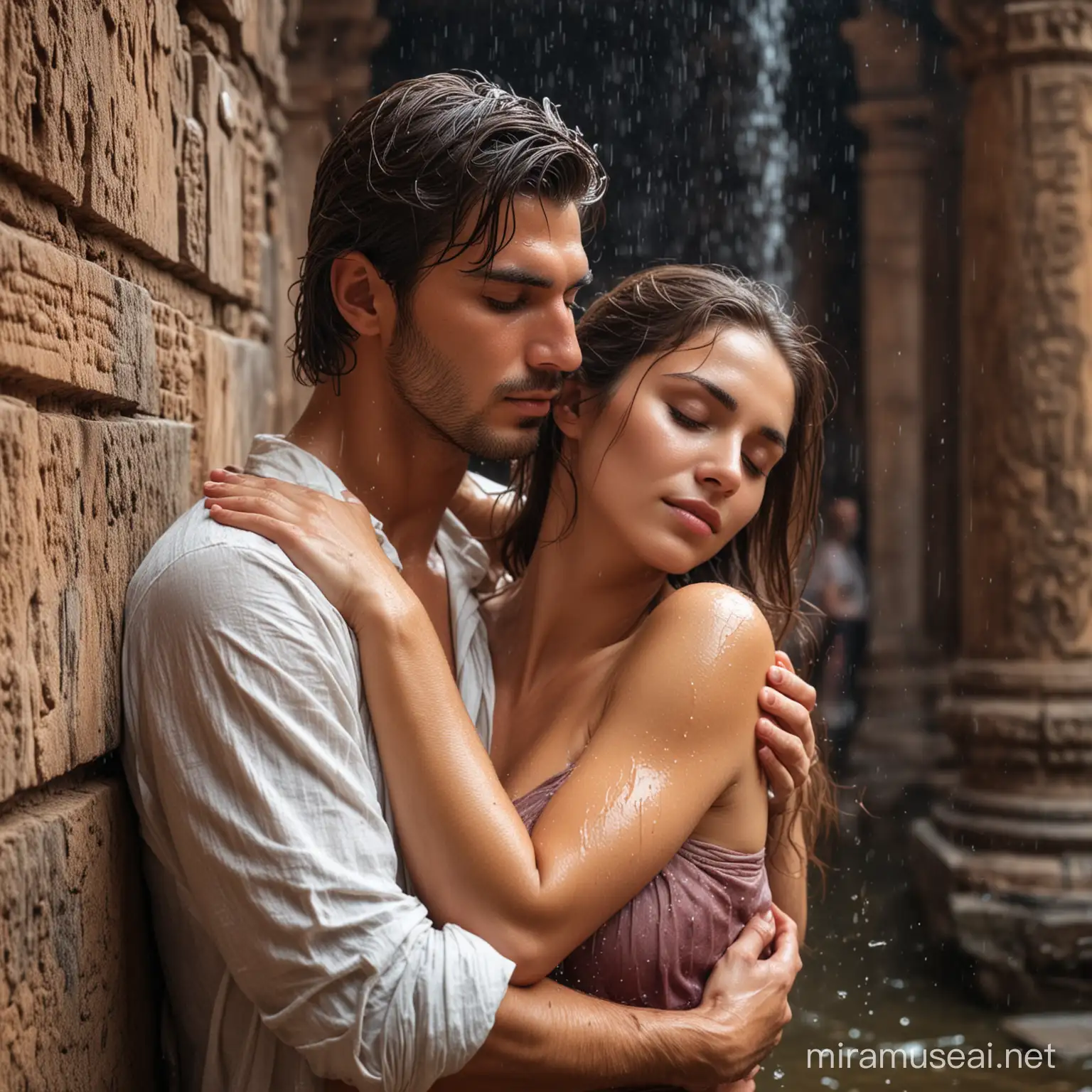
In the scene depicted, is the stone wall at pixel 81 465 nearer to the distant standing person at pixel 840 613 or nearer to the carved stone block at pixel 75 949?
the carved stone block at pixel 75 949

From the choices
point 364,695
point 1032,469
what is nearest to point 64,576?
point 364,695

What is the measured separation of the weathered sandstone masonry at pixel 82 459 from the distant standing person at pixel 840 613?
664 centimetres

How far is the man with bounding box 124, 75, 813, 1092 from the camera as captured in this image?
1762 millimetres

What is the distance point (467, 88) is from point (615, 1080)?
1.54 meters

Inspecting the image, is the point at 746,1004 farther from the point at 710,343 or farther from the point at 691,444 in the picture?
the point at 710,343

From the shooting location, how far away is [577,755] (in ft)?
7.29

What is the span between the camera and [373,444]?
2295 mm

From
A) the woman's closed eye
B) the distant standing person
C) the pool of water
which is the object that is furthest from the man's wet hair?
the distant standing person

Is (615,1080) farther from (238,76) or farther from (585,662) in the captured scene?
(238,76)

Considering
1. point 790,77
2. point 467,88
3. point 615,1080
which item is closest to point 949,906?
point 615,1080

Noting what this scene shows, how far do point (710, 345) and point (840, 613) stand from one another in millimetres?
7138

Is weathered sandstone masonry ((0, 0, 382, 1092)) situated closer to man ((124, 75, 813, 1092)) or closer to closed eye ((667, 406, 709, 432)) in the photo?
man ((124, 75, 813, 1092))

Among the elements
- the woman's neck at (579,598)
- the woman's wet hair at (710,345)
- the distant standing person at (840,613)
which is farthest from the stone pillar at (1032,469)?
the woman's neck at (579,598)

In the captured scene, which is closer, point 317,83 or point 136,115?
point 136,115
